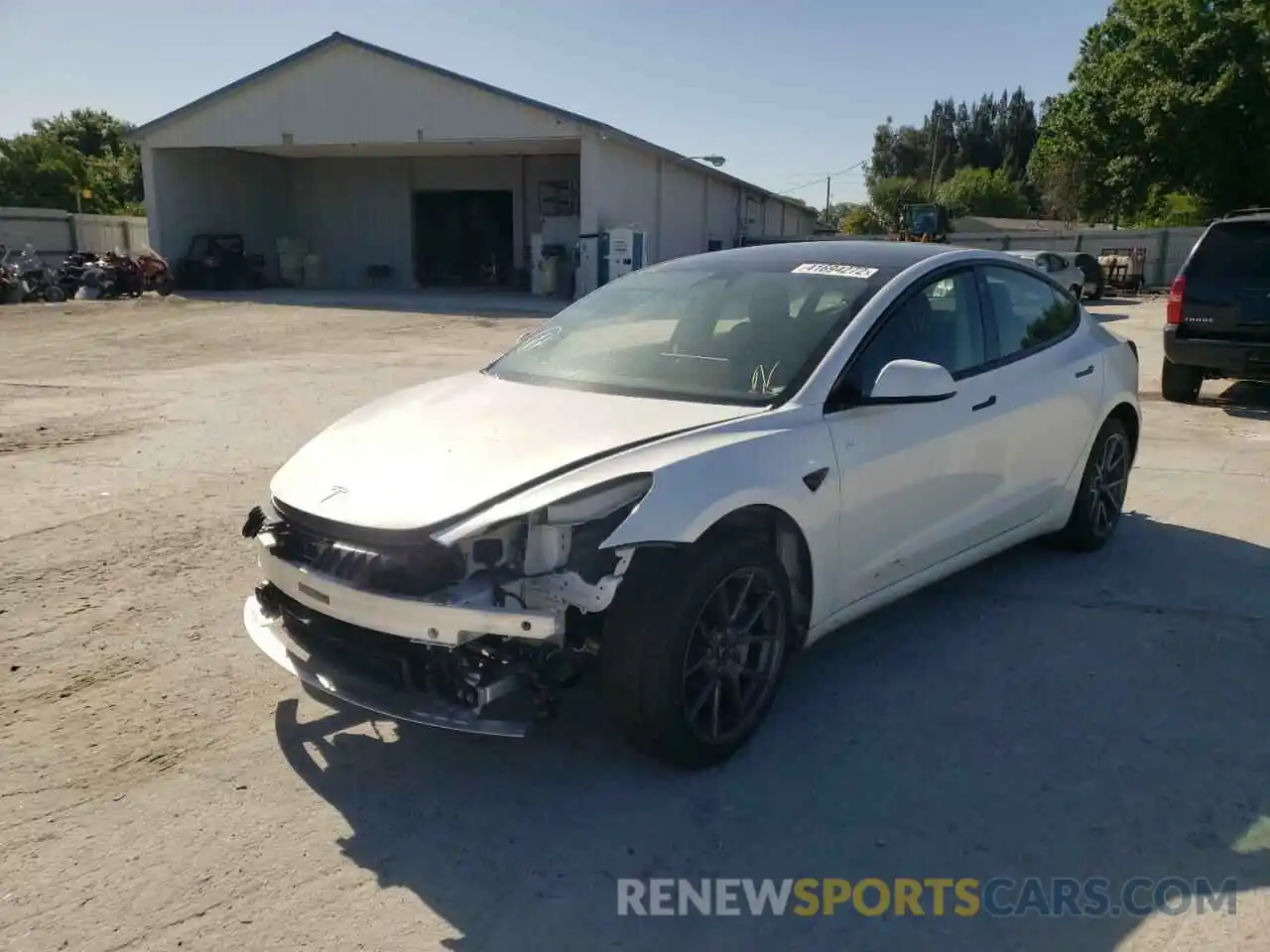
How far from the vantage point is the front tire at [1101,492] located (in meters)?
5.52

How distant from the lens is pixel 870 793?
331 centimetres

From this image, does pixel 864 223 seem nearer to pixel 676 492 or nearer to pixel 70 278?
pixel 70 278

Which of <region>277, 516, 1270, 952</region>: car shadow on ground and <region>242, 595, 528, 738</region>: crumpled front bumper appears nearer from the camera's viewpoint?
<region>277, 516, 1270, 952</region>: car shadow on ground

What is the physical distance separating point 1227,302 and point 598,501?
29.8ft

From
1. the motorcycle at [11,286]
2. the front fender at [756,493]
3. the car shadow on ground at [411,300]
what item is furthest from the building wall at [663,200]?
the front fender at [756,493]

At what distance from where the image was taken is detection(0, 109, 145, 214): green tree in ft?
163

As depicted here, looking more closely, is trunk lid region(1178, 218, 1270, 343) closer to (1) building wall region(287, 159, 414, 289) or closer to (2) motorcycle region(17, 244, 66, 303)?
(2) motorcycle region(17, 244, 66, 303)

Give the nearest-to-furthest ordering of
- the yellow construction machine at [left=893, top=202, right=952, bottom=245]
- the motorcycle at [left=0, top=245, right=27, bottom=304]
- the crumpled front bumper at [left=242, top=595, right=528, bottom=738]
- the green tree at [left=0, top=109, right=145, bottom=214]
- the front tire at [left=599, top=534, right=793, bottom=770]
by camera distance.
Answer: the crumpled front bumper at [left=242, top=595, right=528, bottom=738] → the front tire at [left=599, top=534, right=793, bottom=770] → the motorcycle at [left=0, top=245, right=27, bottom=304] → the yellow construction machine at [left=893, top=202, right=952, bottom=245] → the green tree at [left=0, top=109, right=145, bottom=214]

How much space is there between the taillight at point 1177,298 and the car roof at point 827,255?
650cm

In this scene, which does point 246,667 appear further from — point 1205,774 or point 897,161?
point 897,161

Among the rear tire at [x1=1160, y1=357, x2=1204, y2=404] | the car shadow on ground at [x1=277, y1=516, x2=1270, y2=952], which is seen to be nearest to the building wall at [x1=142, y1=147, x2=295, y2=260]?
the rear tire at [x1=1160, y1=357, x2=1204, y2=404]

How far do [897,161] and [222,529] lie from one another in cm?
10532

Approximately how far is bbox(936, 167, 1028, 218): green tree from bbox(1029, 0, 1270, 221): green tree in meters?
41.4

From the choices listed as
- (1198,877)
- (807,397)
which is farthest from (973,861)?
(807,397)
